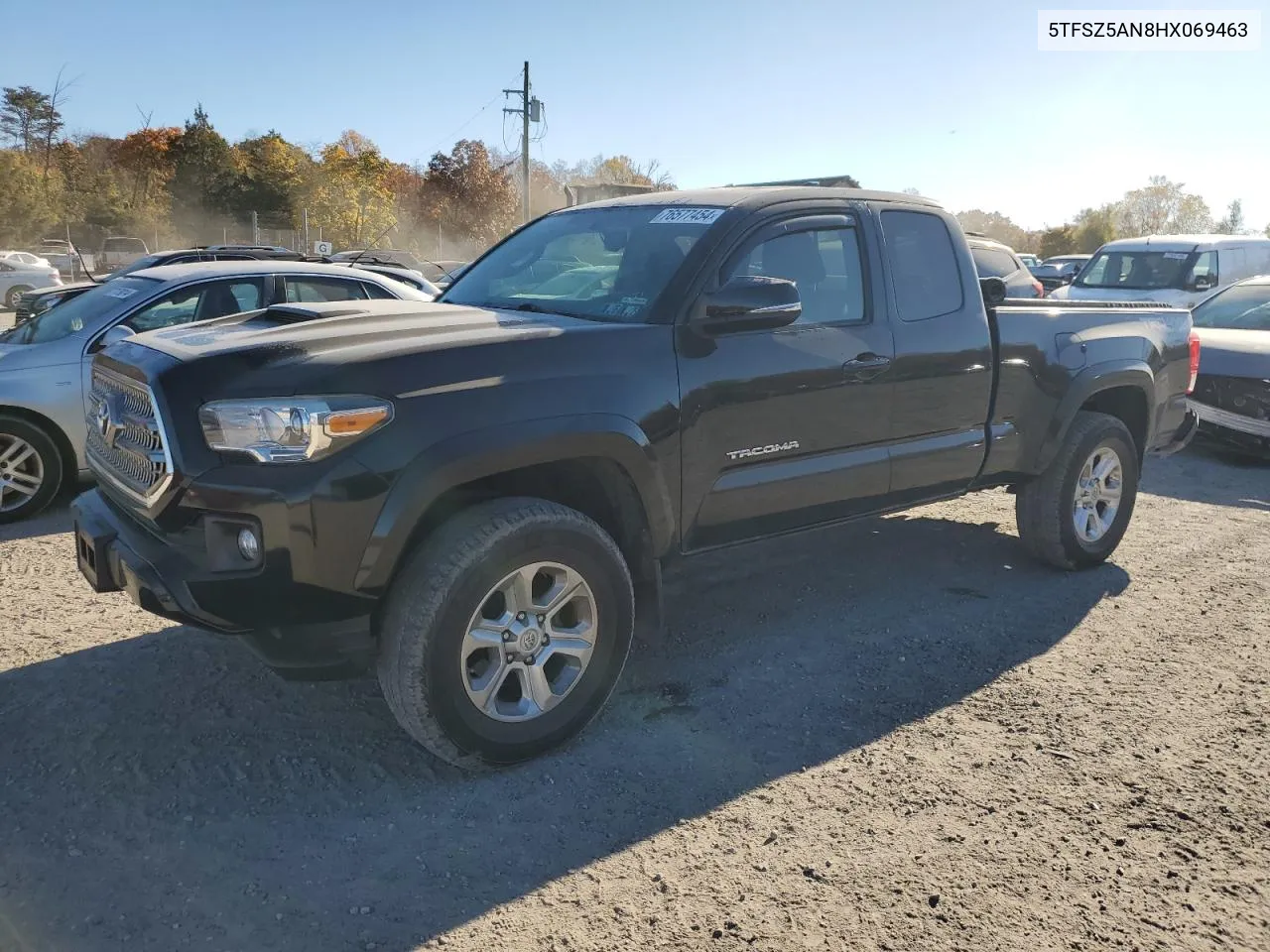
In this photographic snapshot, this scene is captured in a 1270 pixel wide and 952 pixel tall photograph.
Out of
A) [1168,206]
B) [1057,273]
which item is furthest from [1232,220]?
[1057,273]

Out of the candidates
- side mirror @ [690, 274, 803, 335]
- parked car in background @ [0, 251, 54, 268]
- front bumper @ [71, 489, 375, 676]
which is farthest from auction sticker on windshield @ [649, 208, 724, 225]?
parked car in background @ [0, 251, 54, 268]

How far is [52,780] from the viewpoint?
324 cm

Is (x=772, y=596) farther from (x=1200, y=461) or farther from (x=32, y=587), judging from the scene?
(x=1200, y=461)

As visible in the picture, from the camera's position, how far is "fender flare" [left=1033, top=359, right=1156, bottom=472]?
17.1ft

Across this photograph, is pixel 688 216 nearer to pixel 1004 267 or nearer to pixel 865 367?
pixel 865 367

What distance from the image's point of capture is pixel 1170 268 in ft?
42.9

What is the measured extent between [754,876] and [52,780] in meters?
2.32

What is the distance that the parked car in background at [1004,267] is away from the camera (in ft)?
35.9

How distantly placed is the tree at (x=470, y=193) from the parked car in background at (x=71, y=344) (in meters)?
44.7

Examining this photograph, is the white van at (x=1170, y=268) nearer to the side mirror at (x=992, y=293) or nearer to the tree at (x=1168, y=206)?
the side mirror at (x=992, y=293)

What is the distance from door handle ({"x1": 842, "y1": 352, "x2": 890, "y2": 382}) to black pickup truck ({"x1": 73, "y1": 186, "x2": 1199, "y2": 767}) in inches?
0.4

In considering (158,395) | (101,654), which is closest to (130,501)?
(158,395)

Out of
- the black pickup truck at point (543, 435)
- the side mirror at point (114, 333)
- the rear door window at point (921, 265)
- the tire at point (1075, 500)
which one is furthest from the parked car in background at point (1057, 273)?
the side mirror at point (114, 333)

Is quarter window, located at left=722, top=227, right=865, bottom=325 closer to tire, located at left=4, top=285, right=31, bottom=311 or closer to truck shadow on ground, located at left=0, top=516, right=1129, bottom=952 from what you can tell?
truck shadow on ground, located at left=0, top=516, right=1129, bottom=952
